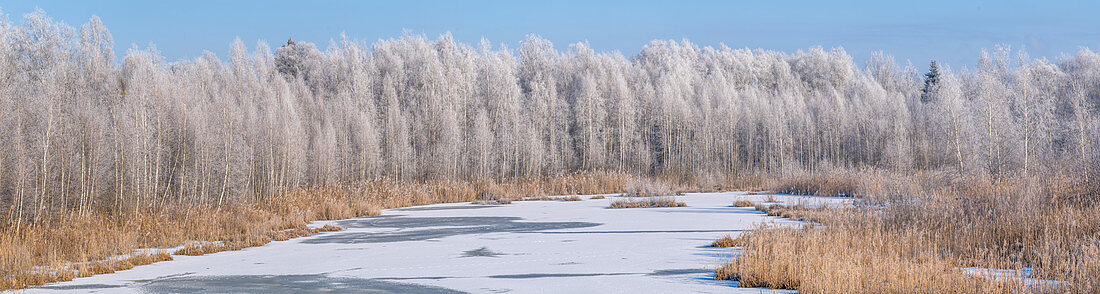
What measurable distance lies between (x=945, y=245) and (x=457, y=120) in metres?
28.6

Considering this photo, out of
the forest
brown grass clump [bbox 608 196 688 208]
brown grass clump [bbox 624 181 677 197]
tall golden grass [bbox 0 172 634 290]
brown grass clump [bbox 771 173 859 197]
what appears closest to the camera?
tall golden grass [bbox 0 172 634 290]

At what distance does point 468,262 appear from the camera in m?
9.97

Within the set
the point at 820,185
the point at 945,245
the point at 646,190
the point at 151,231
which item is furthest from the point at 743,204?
the point at 151,231

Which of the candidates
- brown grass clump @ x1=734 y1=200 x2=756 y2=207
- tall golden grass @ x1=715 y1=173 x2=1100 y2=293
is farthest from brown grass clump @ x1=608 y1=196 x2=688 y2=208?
tall golden grass @ x1=715 y1=173 x2=1100 y2=293

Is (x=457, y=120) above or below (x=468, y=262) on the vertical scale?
above

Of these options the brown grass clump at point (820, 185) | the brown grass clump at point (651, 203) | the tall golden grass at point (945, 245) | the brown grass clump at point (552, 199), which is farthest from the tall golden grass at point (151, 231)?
the brown grass clump at point (820, 185)

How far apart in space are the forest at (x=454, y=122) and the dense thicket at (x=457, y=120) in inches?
4.3

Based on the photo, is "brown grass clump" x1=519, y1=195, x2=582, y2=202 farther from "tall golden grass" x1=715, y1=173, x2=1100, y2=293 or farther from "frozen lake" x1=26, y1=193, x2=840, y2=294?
"tall golden grass" x1=715, y1=173, x2=1100, y2=293

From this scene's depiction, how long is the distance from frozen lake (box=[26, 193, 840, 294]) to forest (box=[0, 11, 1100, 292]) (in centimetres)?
563

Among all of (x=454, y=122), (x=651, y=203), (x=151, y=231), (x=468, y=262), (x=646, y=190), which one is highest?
(x=454, y=122)

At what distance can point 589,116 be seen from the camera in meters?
39.1

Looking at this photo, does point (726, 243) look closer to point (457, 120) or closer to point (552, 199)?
point (552, 199)

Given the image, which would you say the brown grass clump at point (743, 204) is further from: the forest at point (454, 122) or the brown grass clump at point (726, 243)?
the brown grass clump at point (726, 243)

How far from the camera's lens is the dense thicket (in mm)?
17812
